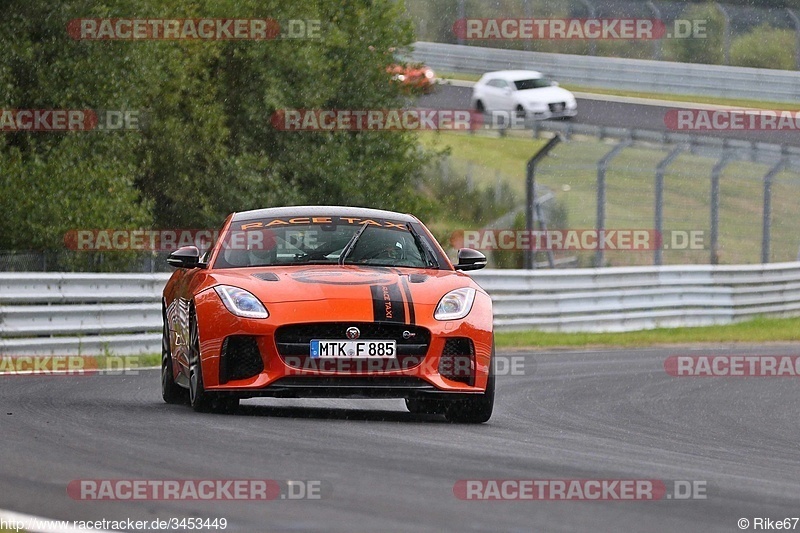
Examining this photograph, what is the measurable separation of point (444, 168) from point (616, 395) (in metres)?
28.0

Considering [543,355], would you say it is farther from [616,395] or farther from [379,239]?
[379,239]

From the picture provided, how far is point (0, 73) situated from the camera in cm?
2073

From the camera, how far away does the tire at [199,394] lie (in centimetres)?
884

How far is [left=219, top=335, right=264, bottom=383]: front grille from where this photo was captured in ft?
28.2

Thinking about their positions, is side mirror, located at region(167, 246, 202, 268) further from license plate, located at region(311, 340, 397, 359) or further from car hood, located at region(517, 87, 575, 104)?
car hood, located at region(517, 87, 575, 104)

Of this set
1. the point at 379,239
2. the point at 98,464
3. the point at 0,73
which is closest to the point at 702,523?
the point at 98,464

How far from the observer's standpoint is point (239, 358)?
8648 mm
